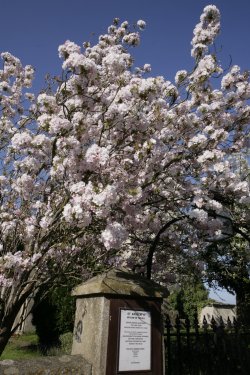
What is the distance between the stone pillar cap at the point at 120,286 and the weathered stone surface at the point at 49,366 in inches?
33.1

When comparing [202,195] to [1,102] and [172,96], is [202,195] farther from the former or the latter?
[1,102]

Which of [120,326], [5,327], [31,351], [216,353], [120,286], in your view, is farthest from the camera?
[31,351]

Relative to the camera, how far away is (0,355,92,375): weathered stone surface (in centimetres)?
353

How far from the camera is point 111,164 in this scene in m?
5.18

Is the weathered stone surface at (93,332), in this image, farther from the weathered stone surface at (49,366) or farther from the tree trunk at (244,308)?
the tree trunk at (244,308)

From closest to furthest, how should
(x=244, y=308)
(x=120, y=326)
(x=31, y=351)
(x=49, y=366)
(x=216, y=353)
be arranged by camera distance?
(x=49, y=366)
(x=120, y=326)
(x=216, y=353)
(x=244, y=308)
(x=31, y=351)

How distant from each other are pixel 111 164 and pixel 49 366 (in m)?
2.83

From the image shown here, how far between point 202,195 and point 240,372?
9.98 ft

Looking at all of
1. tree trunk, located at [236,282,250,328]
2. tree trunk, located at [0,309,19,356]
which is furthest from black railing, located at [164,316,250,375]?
tree trunk, located at [236,282,250,328]

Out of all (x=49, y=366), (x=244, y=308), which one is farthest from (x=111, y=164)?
(x=244, y=308)

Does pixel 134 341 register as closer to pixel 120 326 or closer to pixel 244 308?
pixel 120 326

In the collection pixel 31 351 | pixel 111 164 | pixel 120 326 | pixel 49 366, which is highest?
pixel 111 164

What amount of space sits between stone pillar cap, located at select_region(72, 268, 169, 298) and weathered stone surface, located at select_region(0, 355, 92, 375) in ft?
2.76

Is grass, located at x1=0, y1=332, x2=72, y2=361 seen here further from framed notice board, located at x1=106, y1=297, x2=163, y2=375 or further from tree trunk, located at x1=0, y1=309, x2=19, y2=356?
framed notice board, located at x1=106, y1=297, x2=163, y2=375
